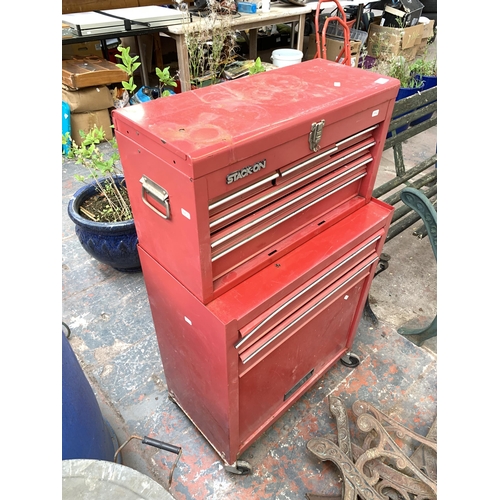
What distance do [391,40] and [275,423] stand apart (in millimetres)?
5962

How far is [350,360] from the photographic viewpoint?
2.16 metres

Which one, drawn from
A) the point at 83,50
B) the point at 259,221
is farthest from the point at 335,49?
the point at 259,221

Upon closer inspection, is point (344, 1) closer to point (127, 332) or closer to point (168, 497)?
point (127, 332)

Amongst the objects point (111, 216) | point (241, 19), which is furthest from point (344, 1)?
point (111, 216)

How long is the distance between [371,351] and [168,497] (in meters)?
1.63

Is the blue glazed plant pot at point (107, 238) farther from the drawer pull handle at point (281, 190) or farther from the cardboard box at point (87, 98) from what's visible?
the cardboard box at point (87, 98)

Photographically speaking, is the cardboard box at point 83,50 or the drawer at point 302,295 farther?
the cardboard box at point 83,50

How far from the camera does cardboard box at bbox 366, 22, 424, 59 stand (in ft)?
18.9

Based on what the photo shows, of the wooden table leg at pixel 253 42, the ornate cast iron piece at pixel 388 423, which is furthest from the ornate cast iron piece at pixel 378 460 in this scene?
the wooden table leg at pixel 253 42

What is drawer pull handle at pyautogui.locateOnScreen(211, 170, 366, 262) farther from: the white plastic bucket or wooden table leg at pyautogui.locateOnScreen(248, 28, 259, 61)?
wooden table leg at pyautogui.locateOnScreen(248, 28, 259, 61)

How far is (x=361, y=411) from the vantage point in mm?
1888

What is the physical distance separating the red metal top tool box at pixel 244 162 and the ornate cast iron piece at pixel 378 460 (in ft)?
3.08

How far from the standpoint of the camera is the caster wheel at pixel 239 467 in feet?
5.48

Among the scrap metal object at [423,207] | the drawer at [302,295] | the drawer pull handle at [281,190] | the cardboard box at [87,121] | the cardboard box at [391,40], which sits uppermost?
the cardboard box at [391,40]
